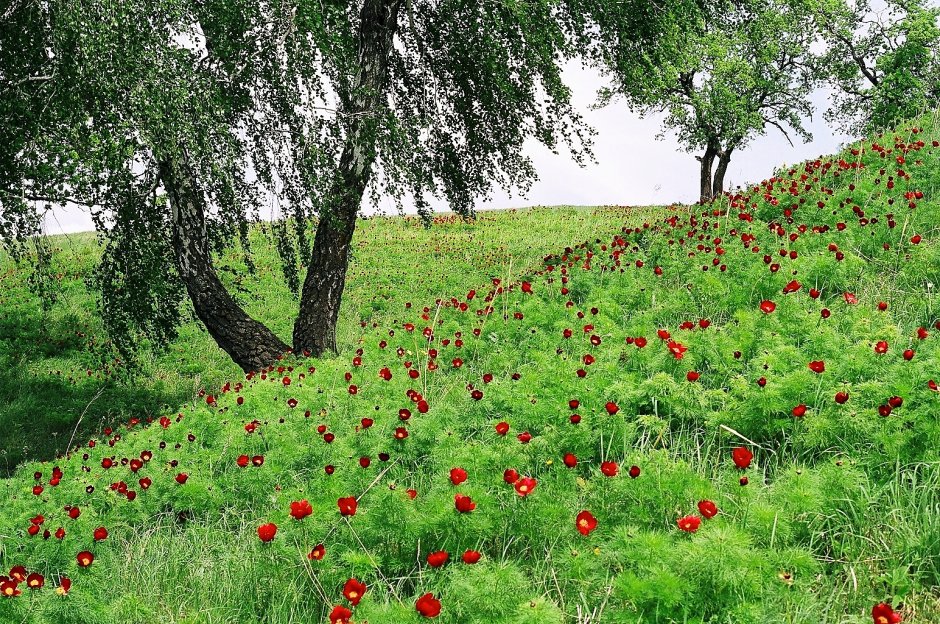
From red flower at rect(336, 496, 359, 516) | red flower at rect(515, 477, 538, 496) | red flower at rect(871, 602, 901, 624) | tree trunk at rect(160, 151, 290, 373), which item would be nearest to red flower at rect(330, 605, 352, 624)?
red flower at rect(336, 496, 359, 516)

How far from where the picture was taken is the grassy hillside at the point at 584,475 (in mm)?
2482

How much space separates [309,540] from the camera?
3.11m

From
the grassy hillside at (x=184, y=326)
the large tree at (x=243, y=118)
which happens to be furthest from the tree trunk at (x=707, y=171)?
the large tree at (x=243, y=118)

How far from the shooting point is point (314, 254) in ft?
31.7

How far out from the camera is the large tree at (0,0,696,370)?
6.19m

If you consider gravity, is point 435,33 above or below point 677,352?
above

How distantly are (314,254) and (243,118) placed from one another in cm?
216

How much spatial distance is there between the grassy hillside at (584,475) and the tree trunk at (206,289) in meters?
2.87

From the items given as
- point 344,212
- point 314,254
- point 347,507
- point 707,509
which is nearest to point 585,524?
point 707,509

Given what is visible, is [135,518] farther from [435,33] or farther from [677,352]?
[435,33]

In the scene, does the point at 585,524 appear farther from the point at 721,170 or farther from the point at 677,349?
the point at 721,170

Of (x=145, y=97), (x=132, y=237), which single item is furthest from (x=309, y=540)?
(x=132, y=237)

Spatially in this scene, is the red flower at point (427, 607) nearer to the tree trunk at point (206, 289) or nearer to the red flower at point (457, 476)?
the red flower at point (457, 476)

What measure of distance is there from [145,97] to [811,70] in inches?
1060
